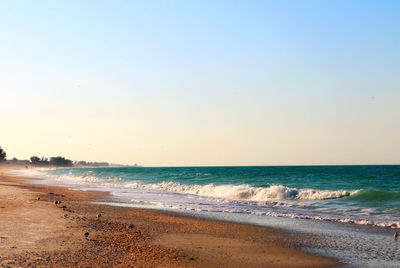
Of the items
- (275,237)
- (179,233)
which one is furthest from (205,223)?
(275,237)

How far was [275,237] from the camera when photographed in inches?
491

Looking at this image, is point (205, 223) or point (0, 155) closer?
point (205, 223)

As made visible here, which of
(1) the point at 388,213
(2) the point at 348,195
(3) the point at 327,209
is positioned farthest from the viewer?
(2) the point at 348,195

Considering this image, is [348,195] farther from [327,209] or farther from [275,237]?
[275,237]

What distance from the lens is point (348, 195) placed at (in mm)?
30969

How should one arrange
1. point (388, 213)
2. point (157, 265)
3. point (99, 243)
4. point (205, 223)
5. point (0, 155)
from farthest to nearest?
point (0, 155) < point (388, 213) < point (205, 223) < point (99, 243) < point (157, 265)

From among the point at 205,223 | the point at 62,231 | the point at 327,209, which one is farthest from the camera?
the point at 327,209

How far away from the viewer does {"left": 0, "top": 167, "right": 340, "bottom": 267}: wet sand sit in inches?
341

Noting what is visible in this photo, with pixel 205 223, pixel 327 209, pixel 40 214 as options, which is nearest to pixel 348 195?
pixel 327 209

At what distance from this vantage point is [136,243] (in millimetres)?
10656

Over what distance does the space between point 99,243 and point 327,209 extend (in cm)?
1510

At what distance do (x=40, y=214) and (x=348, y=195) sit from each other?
2475 centimetres

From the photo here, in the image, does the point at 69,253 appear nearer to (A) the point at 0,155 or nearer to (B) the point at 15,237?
(B) the point at 15,237

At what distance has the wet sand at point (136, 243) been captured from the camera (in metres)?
8.66
